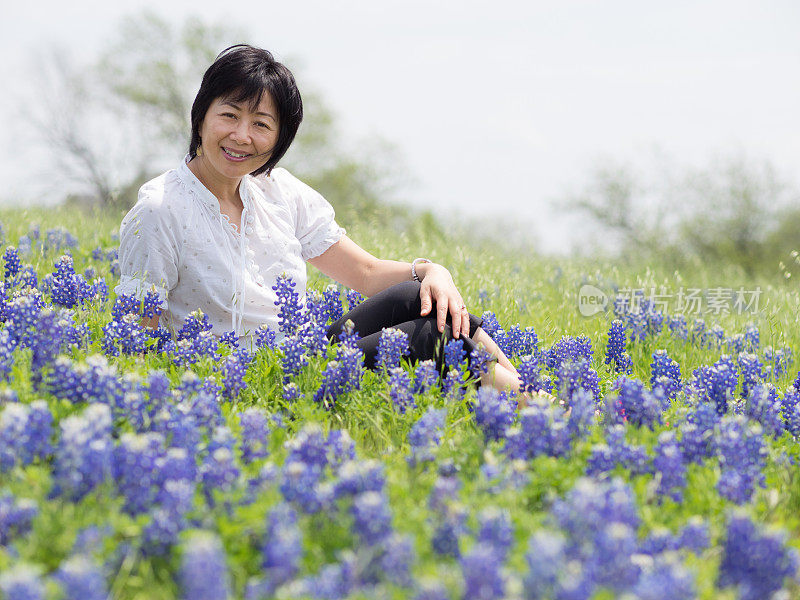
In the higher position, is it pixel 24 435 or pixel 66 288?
pixel 66 288

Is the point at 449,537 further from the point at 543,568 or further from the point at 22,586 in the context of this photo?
the point at 22,586

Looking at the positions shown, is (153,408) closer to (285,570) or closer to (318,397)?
(318,397)

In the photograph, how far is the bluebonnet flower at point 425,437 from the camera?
2.70m

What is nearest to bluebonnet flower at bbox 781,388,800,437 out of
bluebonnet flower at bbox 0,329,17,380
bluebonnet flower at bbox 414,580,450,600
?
bluebonnet flower at bbox 414,580,450,600

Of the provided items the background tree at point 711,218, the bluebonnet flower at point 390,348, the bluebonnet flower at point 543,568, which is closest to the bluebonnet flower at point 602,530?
the bluebonnet flower at point 543,568

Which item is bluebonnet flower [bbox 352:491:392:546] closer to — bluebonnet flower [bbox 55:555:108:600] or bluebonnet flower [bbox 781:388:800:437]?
bluebonnet flower [bbox 55:555:108:600]

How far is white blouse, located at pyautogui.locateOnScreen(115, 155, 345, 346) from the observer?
4.16 metres

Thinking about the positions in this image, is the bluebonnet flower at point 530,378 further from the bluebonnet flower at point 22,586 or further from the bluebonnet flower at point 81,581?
the bluebonnet flower at point 22,586

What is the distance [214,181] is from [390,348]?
1.63 m

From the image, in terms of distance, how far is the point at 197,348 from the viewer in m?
3.83

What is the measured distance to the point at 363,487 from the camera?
2279 millimetres

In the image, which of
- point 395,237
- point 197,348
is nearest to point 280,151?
point 197,348

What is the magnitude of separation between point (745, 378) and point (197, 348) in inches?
118

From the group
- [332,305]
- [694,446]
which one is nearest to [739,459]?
[694,446]
